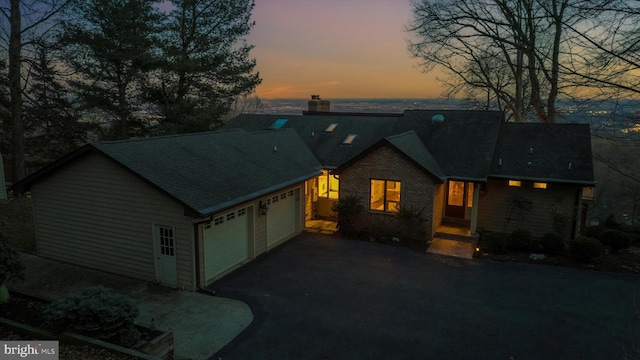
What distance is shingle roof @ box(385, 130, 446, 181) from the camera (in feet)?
52.1

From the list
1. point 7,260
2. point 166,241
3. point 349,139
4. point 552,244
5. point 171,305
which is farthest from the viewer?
point 349,139

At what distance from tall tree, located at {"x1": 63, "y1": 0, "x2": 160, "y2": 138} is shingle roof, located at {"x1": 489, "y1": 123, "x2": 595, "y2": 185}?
2120 centimetres

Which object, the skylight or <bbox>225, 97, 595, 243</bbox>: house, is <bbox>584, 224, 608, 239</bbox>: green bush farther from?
the skylight

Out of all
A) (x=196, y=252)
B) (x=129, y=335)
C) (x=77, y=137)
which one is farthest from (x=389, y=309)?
(x=77, y=137)

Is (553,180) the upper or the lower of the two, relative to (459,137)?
lower

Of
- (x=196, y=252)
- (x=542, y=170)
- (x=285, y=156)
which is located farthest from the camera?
(x=285, y=156)

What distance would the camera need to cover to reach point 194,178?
39.4 ft

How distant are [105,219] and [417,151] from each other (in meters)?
11.8

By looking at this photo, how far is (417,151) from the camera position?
16.9 meters

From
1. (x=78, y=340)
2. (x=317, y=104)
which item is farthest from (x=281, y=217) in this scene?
(x=317, y=104)

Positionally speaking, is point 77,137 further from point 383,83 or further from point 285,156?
point 383,83

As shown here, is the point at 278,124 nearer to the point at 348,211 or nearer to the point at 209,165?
the point at 348,211

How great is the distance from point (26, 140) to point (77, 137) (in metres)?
7.83

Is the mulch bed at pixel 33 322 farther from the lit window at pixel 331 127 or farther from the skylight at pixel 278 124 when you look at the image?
the skylight at pixel 278 124
